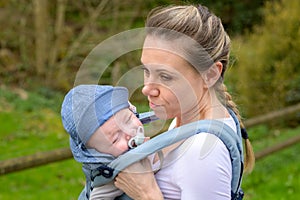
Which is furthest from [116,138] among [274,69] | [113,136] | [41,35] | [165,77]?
[41,35]

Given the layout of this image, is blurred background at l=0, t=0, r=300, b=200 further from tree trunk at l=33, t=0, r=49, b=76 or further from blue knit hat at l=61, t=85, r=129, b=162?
blue knit hat at l=61, t=85, r=129, b=162

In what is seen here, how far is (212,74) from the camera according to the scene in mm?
1674

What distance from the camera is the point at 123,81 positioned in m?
1.78

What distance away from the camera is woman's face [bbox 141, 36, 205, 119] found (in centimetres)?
160

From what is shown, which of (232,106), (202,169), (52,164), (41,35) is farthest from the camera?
(41,35)

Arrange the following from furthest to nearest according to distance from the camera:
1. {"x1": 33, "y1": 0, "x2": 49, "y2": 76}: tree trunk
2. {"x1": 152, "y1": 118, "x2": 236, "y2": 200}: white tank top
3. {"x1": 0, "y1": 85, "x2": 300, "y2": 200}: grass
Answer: {"x1": 33, "y1": 0, "x2": 49, "y2": 76}: tree trunk, {"x1": 0, "y1": 85, "x2": 300, "y2": 200}: grass, {"x1": 152, "y1": 118, "x2": 236, "y2": 200}: white tank top

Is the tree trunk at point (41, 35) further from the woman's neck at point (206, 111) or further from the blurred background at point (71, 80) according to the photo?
the woman's neck at point (206, 111)

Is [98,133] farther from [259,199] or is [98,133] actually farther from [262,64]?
[262,64]

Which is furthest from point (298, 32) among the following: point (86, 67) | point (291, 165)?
point (86, 67)

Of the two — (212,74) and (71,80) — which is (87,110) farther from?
(71,80)

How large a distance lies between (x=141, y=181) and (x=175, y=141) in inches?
6.1

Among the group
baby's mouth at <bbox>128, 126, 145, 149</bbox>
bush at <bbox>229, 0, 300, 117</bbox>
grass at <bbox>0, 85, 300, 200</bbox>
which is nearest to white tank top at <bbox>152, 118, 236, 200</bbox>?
baby's mouth at <bbox>128, 126, 145, 149</bbox>

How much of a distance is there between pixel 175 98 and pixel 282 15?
321 inches

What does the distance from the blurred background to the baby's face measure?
1.58 feet
